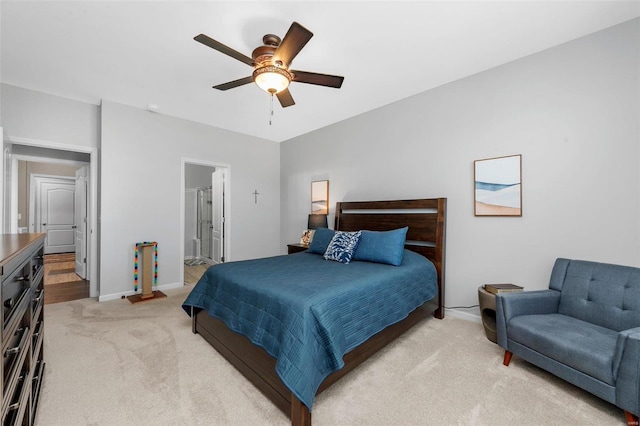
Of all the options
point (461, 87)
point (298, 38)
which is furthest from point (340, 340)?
point (461, 87)

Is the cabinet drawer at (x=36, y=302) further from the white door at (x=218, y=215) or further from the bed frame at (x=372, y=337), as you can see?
the white door at (x=218, y=215)

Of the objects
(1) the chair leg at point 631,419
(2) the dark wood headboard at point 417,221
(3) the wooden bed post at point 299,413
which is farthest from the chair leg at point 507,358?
(3) the wooden bed post at point 299,413

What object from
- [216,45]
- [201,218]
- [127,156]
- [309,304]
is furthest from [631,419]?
[201,218]

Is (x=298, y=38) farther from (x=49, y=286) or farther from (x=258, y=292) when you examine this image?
(x=49, y=286)

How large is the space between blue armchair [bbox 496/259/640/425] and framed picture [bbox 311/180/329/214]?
298cm

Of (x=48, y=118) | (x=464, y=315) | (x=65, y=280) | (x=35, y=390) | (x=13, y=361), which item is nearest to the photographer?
(x=13, y=361)

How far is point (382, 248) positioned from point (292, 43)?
207cm

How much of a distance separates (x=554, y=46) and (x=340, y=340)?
10.6ft

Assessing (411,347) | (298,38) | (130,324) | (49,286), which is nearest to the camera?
(298,38)

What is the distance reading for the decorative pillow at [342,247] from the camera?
3.02 metres

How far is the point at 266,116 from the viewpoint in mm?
4266

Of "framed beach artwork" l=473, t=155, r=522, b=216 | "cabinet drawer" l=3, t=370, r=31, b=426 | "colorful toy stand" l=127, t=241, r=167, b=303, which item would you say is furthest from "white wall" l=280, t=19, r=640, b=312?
"cabinet drawer" l=3, t=370, r=31, b=426

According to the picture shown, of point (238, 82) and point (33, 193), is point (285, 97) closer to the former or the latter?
point (238, 82)

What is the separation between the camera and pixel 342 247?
310 centimetres
